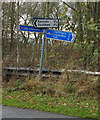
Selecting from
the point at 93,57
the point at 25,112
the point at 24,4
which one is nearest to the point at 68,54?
the point at 93,57

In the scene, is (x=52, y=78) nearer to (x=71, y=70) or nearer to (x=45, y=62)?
(x=71, y=70)

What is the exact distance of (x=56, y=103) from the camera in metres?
6.13

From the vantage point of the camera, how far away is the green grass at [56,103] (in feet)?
16.9

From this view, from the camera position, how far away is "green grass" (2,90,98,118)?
5.14 m

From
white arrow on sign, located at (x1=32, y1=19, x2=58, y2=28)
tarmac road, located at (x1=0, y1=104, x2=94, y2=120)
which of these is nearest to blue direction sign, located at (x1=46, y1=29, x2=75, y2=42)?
white arrow on sign, located at (x1=32, y1=19, x2=58, y2=28)

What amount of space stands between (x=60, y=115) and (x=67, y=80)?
3070 mm

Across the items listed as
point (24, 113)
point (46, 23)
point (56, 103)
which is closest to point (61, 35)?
point (46, 23)

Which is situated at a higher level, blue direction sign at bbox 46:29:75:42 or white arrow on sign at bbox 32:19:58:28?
white arrow on sign at bbox 32:19:58:28

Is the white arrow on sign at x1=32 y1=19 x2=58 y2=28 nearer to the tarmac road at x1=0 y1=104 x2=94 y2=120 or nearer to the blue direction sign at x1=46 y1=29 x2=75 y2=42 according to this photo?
the blue direction sign at x1=46 y1=29 x2=75 y2=42

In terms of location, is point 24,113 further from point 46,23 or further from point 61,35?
point 46,23

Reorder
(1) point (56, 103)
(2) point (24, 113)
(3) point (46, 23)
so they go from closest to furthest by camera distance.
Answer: (2) point (24, 113) → (1) point (56, 103) → (3) point (46, 23)

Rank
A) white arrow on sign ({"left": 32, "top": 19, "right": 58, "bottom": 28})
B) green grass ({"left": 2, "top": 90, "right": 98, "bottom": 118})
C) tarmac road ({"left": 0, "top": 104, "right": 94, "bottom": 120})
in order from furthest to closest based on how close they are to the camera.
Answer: white arrow on sign ({"left": 32, "top": 19, "right": 58, "bottom": 28}) → green grass ({"left": 2, "top": 90, "right": 98, "bottom": 118}) → tarmac road ({"left": 0, "top": 104, "right": 94, "bottom": 120})

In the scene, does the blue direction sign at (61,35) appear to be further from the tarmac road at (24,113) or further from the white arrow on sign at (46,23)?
the tarmac road at (24,113)

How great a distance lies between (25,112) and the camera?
16.7ft
